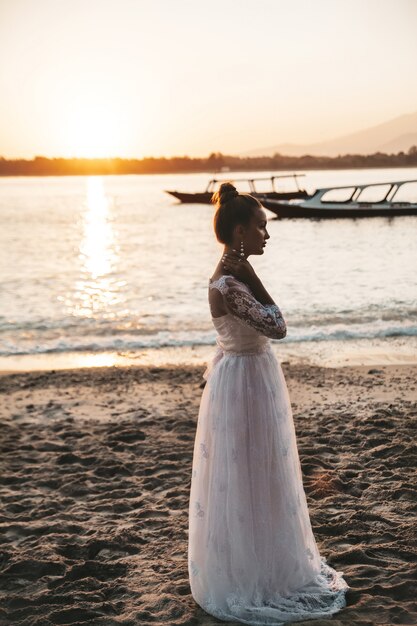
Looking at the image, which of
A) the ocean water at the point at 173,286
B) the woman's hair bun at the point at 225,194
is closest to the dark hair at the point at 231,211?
the woman's hair bun at the point at 225,194

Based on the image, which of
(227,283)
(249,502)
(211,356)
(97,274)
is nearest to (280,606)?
(249,502)

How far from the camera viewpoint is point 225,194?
309cm

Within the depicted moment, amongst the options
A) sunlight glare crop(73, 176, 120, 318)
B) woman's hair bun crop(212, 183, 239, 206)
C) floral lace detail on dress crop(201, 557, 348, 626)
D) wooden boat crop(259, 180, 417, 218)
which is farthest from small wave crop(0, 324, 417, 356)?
wooden boat crop(259, 180, 417, 218)

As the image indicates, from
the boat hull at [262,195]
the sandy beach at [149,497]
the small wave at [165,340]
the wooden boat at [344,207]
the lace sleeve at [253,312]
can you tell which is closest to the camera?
the lace sleeve at [253,312]

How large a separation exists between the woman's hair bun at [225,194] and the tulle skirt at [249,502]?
76 centimetres

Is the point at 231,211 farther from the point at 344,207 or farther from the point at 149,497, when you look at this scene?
the point at 344,207

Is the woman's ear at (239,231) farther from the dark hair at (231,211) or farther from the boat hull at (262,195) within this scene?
the boat hull at (262,195)

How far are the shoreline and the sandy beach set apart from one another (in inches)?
62.7

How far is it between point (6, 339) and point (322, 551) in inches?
400

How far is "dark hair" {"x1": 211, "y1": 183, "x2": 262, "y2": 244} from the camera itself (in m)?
3.04

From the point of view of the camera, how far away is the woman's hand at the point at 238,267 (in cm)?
308

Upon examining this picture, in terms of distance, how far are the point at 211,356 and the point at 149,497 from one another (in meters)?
5.74

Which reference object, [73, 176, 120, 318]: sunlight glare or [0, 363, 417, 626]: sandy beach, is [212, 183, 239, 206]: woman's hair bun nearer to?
[0, 363, 417, 626]: sandy beach

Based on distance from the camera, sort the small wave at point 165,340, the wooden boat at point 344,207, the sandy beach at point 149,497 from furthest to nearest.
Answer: the wooden boat at point 344,207 → the small wave at point 165,340 → the sandy beach at point 149,497
